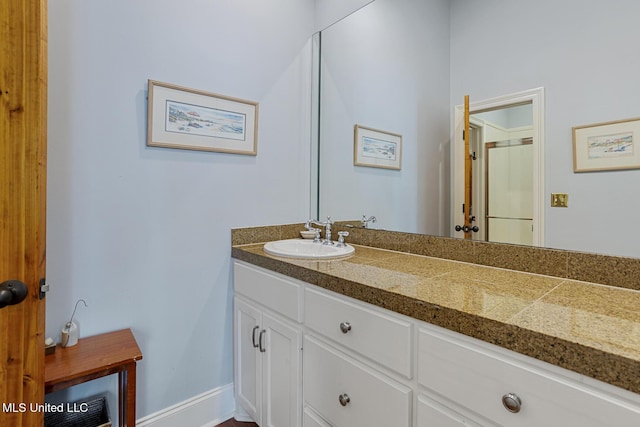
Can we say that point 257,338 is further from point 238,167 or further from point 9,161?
point 9,161

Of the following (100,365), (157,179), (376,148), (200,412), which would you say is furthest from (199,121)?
(200,412)

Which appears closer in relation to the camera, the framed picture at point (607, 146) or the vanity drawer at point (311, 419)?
the framed picture at point (607, 146)

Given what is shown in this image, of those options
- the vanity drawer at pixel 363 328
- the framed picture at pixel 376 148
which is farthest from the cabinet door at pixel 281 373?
the framed picture at pixel 376 148

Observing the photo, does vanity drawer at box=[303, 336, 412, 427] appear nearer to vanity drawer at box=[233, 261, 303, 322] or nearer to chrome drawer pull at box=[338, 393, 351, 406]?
chrome drawer pull at box=[338, 393, 351, 406]

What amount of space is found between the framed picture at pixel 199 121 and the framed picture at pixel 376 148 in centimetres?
62

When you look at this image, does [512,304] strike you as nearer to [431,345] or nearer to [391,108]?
[431,345]

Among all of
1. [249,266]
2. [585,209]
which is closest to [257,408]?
[249,266]

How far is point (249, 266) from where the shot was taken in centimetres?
164

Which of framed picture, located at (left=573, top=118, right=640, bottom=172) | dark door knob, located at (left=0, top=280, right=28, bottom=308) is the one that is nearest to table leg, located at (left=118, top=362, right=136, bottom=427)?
dark door knob, located at (left=0, top=280, right=28, bottom=308)

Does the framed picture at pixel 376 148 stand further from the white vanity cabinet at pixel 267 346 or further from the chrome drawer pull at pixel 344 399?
the chrome drawer pull at pixel 344 399

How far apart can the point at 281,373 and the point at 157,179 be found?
1052mm

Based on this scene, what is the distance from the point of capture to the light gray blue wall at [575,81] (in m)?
1.02

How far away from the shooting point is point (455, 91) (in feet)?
4.75

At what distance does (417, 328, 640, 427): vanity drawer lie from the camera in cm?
63
